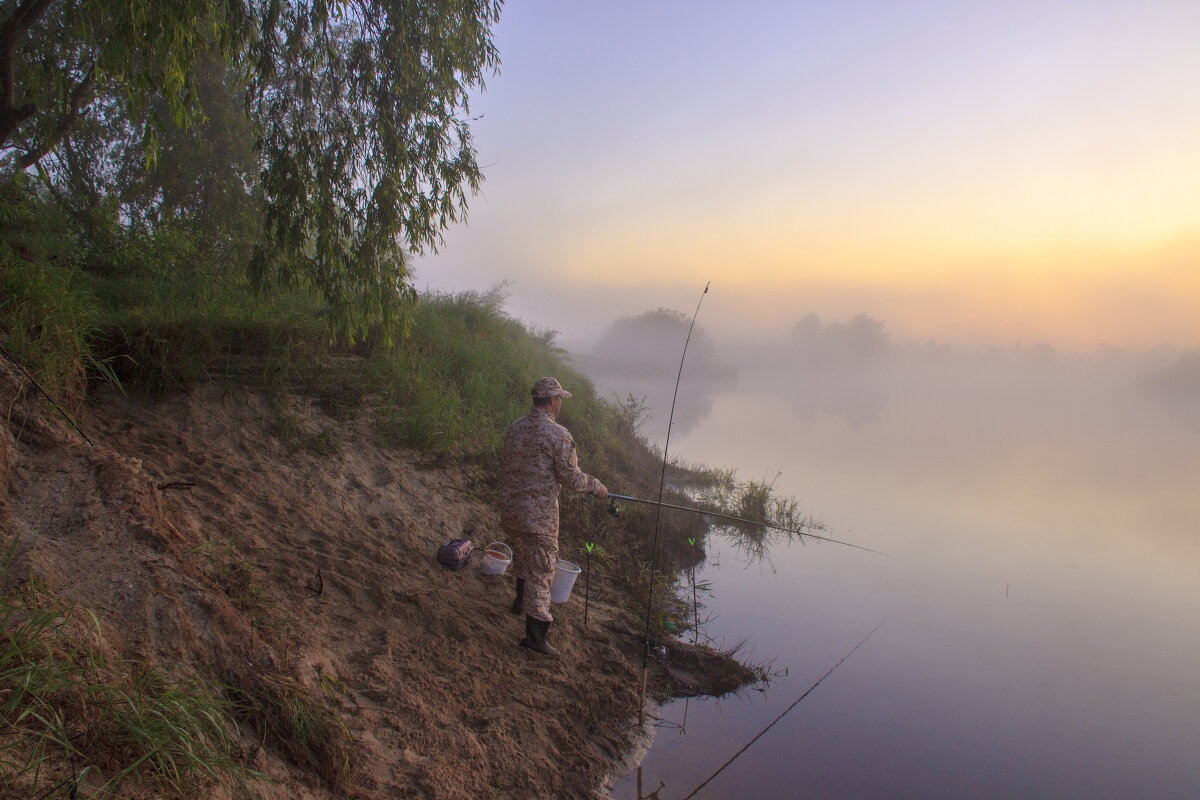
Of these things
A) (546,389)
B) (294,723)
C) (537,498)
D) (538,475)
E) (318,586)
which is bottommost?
(294,723)

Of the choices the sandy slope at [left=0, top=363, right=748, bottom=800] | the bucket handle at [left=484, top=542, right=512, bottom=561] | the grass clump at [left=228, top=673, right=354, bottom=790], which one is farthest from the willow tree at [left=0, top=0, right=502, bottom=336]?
the grass clump at [left=228, top=673, right=354, bottom=790]

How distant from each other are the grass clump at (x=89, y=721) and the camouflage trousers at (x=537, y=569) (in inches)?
93.9

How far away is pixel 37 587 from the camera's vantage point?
241cm

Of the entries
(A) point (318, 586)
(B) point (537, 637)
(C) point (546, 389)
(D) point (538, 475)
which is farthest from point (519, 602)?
(C) point (546, 389)

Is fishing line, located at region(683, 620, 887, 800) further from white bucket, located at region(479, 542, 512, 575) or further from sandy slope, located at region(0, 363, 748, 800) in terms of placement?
white bucket, located at region(479, 542, 512, 575)

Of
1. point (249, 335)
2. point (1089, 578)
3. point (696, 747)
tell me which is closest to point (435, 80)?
point (249, 335)

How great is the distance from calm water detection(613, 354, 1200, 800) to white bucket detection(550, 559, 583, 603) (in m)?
1.19

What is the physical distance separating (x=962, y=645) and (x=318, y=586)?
6.28 m

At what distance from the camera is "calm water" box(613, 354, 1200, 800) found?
458 centimetres

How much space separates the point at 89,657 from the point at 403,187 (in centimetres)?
496

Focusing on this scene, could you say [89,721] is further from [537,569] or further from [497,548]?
[497,548]

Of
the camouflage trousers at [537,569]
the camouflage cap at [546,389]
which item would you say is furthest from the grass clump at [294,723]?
the camouflage cap at [546,389]

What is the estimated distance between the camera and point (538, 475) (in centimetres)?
467

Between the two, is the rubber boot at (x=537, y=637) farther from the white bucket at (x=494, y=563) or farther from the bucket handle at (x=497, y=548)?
the bucket handle at (x=497, y=548)
